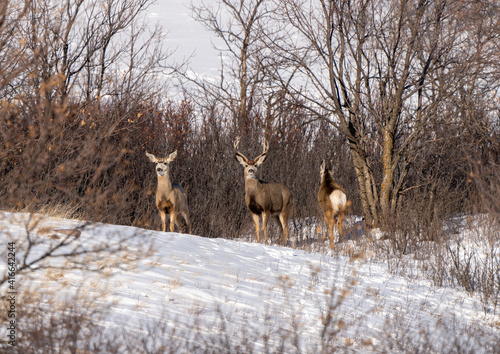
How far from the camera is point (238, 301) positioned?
5.70 metres

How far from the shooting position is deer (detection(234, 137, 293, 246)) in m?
11.4

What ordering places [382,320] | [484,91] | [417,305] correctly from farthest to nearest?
[484,91]
[417,305]
[382,320]

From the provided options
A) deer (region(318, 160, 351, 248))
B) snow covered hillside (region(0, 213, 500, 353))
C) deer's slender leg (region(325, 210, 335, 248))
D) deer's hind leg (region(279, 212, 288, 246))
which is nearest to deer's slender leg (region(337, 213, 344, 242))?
deer (region(318, 160, 351, 248))

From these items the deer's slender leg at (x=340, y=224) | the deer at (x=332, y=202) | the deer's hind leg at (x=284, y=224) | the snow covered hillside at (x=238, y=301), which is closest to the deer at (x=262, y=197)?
the deer's hind leg at (x=284, y=224)

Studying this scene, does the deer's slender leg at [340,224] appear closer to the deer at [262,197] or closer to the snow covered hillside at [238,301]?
the deer at [262,197]

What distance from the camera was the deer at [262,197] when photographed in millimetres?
11438

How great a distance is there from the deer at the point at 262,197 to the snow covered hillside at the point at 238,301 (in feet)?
9.85

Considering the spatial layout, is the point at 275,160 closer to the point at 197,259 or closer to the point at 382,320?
the point at 197,259

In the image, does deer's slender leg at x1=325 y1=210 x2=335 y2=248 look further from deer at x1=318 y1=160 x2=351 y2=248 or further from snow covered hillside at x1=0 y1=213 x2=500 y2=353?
snow covered hillside at x1=0 y1=213 x2=500 y2=353

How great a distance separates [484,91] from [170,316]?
12.6 m

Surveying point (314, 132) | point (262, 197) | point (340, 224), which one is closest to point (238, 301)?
point (262, 197)

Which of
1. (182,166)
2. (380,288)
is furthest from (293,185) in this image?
(380,288)

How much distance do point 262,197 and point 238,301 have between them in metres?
5.86

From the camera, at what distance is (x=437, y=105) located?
11.3 m
